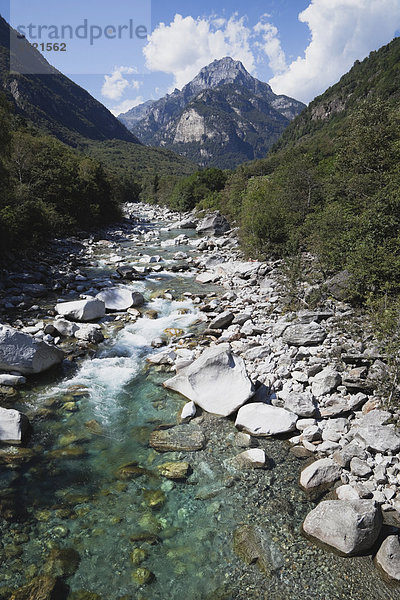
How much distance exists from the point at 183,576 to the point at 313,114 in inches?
6844

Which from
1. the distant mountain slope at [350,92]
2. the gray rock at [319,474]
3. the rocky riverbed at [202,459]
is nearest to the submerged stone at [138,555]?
the rocky riverbed at [202,459]

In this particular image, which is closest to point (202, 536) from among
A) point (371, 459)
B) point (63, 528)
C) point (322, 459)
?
point (63, 528)

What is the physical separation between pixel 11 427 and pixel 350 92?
155702 mm

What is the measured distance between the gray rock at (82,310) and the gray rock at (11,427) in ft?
21.4

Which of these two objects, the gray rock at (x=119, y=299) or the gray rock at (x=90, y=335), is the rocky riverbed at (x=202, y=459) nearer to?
the gray rock at (x=90, y=335)

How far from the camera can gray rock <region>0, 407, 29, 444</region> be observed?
6984 mm

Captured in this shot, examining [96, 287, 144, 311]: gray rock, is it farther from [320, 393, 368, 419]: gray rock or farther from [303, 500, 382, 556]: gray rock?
[303, 500, 382, 556]: gray rock

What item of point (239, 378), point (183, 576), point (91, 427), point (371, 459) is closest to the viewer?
point (183, 576)

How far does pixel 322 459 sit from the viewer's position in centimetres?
633

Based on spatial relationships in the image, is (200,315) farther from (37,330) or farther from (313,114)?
(313,114)

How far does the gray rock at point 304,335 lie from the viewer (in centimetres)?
985

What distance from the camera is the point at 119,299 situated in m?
15.5

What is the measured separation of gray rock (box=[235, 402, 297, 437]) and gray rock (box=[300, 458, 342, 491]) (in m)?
1.20

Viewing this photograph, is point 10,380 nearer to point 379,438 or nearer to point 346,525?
point 346,525
